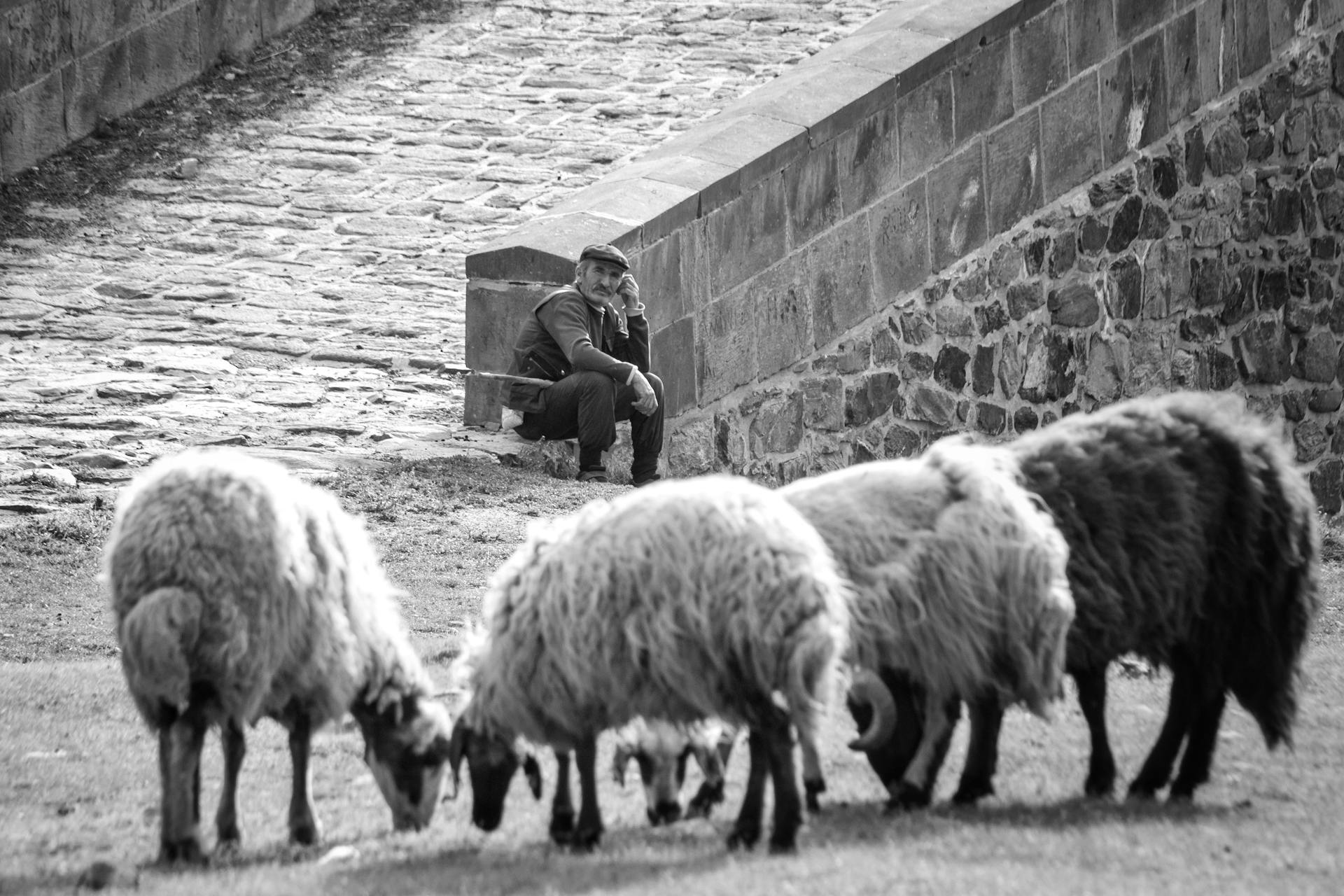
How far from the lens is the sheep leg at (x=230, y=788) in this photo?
18.5 ft

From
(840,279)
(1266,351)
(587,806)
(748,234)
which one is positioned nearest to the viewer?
(587,806)

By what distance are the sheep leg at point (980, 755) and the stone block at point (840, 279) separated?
678cm

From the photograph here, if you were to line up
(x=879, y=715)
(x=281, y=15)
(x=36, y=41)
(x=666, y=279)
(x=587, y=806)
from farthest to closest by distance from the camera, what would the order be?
(x=281, y=15) < (x=36, y=41) < (x=666, y=279) < (x=879, y=715) < (x=587, y=806)

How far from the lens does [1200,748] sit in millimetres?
6121

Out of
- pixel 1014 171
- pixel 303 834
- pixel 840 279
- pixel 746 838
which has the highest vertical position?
pixel 1014 171

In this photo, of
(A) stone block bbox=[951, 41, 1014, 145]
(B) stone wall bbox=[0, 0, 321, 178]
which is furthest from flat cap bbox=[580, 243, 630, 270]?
(B) stone wall bbox=[0, 0, 321, 178]

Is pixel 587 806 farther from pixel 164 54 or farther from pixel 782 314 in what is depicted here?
pixel 164 54

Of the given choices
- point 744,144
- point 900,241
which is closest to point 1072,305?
point 900,241

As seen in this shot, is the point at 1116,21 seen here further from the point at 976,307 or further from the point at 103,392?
the point at 103,392

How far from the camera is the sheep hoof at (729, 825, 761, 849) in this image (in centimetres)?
525

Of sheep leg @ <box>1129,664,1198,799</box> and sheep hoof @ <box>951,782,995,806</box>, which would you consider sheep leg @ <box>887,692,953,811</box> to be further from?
sheep leg @ <box>1129,664,1198,799</box>

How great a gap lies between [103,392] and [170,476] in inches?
235

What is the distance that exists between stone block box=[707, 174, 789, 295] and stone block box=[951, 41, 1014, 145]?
4.36 feet

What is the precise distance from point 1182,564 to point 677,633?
1.87 m
